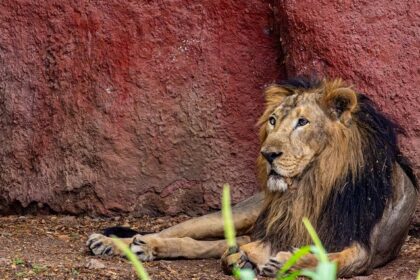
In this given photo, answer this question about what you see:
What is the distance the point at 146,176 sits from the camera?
6.43 m

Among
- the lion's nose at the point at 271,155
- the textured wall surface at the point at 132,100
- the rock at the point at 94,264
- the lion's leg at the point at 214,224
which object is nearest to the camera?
the lion's nose at the point at 271,155

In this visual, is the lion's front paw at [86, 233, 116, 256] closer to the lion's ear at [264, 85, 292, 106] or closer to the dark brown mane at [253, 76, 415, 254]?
the dark brown mane at [253, 76, 415, 254]

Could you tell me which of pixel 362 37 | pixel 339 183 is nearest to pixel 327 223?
pixel 339 183

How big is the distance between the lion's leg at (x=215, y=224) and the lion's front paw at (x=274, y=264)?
0.88m

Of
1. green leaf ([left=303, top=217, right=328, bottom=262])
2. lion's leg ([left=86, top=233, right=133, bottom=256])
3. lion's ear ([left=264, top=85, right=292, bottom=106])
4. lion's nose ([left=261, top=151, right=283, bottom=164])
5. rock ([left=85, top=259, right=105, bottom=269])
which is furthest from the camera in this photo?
lion's leg ([left=86, top=233, right=133, bottom=256])

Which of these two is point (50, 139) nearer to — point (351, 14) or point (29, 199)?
point (29, 199)

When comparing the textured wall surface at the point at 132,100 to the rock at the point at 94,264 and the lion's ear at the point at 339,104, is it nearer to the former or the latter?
the lion's ear at the point at 339,104

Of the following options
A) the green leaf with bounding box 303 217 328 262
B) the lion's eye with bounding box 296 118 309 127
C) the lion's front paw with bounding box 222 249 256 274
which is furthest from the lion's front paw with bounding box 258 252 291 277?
the green leaf with bounding box 303 217 328 262

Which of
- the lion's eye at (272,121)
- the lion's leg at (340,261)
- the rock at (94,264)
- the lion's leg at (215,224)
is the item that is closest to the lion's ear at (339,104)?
the lion's eye at (272,121)

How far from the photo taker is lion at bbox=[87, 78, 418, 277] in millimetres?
4879

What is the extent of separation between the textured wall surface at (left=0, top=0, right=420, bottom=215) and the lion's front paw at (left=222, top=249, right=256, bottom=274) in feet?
4.57

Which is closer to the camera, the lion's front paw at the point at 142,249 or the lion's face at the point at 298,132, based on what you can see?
the lion's face at the point at 298,132

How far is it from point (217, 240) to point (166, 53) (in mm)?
1306

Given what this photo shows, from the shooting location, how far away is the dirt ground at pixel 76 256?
4.88m
